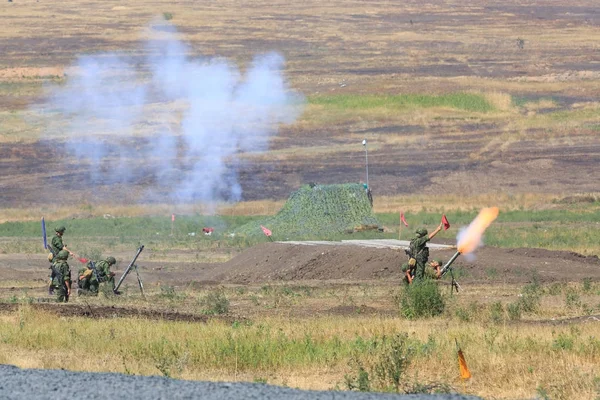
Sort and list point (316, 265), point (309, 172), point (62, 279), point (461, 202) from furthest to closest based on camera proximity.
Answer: point (309, 172) < point (461, 202) < point (316, 265) < point (62, 279)

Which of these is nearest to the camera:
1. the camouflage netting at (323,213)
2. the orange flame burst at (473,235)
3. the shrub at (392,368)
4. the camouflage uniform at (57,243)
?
the shrub at (392,368)

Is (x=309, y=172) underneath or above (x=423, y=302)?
above

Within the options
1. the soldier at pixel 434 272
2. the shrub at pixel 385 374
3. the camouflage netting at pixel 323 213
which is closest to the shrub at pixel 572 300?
the soldier at pixel 434 272

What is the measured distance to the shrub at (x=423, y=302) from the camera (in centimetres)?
2144

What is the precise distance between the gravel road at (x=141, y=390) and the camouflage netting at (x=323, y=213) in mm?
26970

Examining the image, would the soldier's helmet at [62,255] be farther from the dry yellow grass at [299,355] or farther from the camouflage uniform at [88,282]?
the dry yellow grass at [299,355]

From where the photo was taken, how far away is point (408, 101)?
72000 millimetres

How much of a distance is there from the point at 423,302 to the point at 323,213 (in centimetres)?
1908

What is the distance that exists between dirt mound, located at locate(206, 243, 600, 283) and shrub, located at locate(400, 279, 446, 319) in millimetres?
8015

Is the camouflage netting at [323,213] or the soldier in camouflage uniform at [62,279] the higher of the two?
the camouflage netting at [323,213]

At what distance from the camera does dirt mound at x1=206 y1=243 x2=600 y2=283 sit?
99.6 ft

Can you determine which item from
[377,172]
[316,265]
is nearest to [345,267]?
[316,265]

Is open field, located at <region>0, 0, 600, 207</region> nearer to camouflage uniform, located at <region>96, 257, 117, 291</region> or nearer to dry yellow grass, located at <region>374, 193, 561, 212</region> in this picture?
dry yellow grass, located at <region>374, 193, 561, 212</region>

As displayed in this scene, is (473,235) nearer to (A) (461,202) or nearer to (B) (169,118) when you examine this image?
(A) (461,202)
